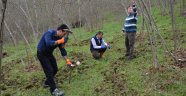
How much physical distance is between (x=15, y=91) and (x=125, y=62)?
11.7 feet

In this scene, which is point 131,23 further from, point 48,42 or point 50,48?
point 48,42

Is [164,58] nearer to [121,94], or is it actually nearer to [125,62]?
[125,62]

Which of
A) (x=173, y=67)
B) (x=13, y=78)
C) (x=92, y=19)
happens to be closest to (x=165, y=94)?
(x=173, y=67)

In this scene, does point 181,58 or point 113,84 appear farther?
point 181,58

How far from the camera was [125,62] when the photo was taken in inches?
428

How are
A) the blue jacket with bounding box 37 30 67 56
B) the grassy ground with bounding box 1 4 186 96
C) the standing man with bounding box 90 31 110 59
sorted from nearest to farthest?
the blue jacket with bounding box 37 30 67 56 < the grassy ground with bounding box 1 4 186 96 < the standing man with bounding box 90 31 110 59

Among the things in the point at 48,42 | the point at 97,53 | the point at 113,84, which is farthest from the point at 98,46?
the point at 48,42

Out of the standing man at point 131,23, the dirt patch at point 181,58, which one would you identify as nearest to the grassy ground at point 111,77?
the dirt patch at point 181,58

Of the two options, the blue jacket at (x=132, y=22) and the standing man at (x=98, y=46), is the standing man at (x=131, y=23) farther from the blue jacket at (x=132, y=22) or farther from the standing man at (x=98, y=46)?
the standing man at (x=98, y=46)

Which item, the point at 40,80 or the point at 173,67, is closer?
the point at 173,67

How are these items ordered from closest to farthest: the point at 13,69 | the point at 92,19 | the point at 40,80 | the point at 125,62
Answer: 1. the point at 40,80
2. the point at 125,62
3. the point at 13,69
4. the point at 92,19

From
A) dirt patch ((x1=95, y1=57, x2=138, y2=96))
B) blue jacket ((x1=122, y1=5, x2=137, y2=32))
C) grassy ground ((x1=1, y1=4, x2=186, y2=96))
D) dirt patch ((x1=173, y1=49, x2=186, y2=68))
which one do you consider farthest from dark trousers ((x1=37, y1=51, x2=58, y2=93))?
dirt patch ((x1=173, y1=49, x2=186, y2=68))

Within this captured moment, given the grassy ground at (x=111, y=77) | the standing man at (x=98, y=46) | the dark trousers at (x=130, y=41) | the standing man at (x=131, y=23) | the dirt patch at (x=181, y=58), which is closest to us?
the grassy ground at (x=111, y=77)

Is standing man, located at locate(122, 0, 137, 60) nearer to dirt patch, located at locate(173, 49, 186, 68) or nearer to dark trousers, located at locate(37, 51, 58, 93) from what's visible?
dirt patch, located at locate(173, 49, 186, 68)
